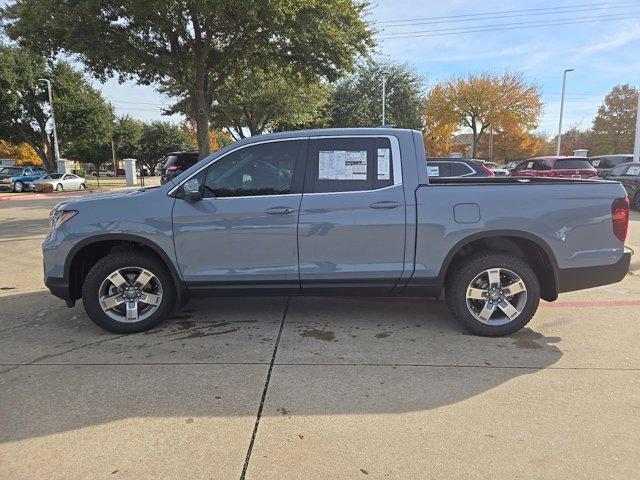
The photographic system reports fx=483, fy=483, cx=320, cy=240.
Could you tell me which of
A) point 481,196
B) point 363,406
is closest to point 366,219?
point 481,196

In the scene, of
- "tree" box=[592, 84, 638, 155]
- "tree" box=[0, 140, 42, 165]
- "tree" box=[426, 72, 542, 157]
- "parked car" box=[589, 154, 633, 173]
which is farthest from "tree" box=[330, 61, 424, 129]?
"tree" box=[0, 140, 42, 165]

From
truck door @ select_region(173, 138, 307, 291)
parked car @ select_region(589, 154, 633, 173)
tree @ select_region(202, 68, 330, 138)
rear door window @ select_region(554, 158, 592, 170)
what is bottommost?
truck door @ select_region(173, 138, 307, 291)

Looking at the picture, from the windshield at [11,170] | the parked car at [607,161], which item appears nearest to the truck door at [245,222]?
the parked car at [607,161]

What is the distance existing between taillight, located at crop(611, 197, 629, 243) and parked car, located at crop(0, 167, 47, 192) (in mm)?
33733

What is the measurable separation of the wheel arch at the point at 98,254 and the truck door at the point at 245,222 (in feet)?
0.40

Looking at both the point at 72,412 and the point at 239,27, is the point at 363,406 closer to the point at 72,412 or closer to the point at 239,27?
the point at 72,412

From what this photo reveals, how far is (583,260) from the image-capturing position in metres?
4.41

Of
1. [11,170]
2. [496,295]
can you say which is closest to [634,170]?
[496,295]

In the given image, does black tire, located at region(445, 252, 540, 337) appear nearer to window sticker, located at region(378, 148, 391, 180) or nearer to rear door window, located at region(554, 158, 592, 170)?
window sticker, located at region(378, 148, 391, 180)

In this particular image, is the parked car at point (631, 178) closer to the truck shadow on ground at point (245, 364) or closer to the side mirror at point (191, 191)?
the truck shadow on ground at point (245, 364)

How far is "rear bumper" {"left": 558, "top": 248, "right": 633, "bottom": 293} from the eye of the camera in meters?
4.42

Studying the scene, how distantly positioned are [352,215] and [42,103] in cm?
4104

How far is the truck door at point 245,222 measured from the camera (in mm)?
4391

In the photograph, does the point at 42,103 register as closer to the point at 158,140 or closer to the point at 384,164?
the point at 158,140
